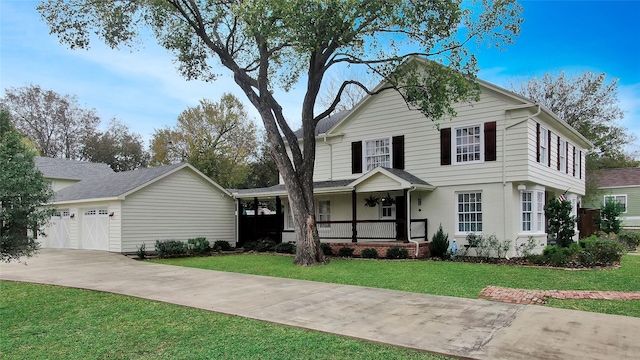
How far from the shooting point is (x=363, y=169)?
18516 millimetres

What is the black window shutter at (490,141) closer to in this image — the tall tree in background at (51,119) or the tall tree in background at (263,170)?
the tall tree in background at (263,170)

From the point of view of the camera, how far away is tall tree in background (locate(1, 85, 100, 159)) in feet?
135

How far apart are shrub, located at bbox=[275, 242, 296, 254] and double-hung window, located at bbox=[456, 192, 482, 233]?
683 centimetres

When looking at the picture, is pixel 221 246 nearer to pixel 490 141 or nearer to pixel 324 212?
pixel 324 212

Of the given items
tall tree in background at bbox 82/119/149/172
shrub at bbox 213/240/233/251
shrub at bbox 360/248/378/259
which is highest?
tall tree in background at bbox 82/119/149/172

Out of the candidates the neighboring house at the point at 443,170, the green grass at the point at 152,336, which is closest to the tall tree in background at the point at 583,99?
the neighboring house at the point at 443,170

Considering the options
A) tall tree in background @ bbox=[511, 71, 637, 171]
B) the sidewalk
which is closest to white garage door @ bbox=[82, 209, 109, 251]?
the sidewalk

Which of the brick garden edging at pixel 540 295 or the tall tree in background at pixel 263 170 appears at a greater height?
the tall tree in background at pixel 263 170

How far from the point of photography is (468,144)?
52.4ft

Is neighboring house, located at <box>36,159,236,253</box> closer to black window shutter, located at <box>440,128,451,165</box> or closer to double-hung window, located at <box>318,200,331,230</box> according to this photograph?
double-hung window, located at <box>318,200,331,230</box>

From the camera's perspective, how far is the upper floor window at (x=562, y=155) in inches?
718

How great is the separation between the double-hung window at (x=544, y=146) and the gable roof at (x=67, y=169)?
28548 mm

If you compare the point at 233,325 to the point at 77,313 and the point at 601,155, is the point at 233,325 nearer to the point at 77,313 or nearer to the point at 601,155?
the point at 77,313

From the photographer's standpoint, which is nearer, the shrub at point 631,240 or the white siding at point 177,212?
the white siding at point 177,212
